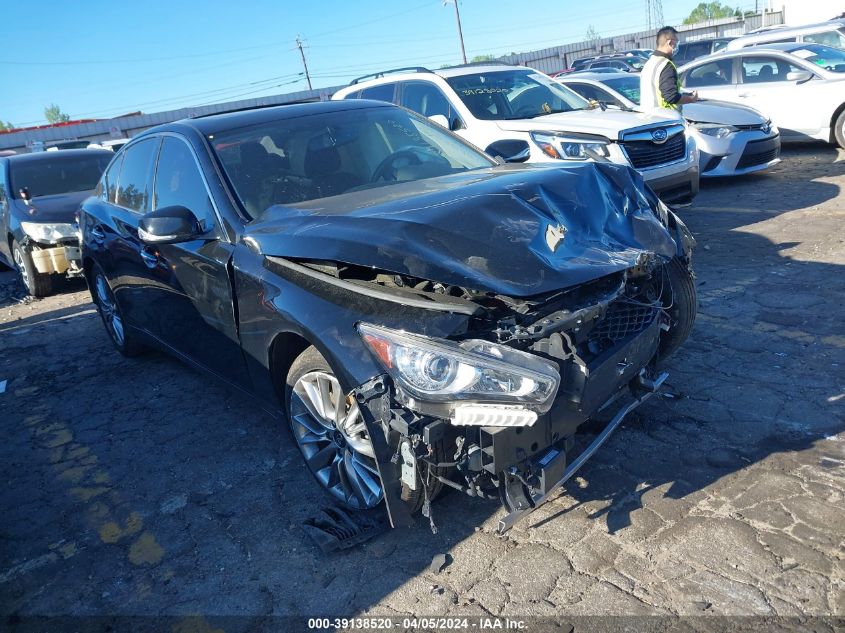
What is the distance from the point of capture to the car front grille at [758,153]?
9281 millimetres

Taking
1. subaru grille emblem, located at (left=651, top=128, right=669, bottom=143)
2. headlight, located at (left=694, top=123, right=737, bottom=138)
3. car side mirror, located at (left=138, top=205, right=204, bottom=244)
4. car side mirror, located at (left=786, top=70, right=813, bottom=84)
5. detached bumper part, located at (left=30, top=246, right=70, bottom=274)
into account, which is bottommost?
headlight, located at (left=694, top=123, right=737, bottom=138)

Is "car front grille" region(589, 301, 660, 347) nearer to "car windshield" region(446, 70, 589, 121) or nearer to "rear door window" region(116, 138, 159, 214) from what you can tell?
"rear door window" region(116, 138, 159, 214)

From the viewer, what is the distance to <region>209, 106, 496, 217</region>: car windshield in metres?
3.80

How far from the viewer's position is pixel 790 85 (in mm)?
10906

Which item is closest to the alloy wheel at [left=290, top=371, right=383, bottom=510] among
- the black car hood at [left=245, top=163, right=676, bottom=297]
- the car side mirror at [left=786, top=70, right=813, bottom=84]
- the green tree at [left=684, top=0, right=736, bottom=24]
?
the black car hood at [left=245, top=163, right=676, bottom=297]

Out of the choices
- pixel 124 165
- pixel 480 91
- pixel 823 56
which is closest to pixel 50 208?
pixel 124 165

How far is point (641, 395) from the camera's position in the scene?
322cm

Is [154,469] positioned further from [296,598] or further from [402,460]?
[402,460]

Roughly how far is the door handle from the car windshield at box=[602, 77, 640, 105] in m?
9.07

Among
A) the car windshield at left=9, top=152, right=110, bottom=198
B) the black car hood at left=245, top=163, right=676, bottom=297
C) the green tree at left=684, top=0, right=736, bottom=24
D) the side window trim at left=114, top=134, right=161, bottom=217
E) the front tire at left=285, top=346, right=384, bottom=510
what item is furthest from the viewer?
the green tree at left=684, top=0, right=736, bottom=24

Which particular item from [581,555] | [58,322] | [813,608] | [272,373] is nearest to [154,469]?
[272,373]

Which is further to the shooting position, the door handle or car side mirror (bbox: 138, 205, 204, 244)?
the door handle

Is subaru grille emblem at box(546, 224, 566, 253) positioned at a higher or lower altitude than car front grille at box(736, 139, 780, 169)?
higher

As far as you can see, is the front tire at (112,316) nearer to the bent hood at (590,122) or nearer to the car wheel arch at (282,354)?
the car wheel arch at (282,354)
